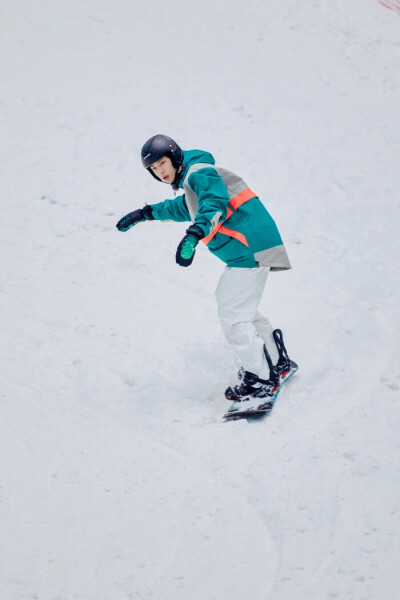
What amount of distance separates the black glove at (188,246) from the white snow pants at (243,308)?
54cm

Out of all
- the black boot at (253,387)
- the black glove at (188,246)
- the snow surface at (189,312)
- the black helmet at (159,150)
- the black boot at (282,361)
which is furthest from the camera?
the black boot at (282,361)

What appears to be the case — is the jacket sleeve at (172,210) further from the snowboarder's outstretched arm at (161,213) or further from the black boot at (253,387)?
the black boot at (253,387)

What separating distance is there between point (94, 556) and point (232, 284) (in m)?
1.68

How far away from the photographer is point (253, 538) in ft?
9.45

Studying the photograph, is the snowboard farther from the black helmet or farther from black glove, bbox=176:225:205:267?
the black helmet

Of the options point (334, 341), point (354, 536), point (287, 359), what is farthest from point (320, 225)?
point (354, 536)

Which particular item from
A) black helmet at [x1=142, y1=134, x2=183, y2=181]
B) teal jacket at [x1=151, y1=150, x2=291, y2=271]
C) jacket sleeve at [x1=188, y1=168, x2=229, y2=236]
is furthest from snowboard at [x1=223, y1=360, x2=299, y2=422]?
black helmet at [x1=142, y1=134, x2=183, y2=181]

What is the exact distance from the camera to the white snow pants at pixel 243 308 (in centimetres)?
368

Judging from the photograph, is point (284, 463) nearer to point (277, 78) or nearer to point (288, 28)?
point (277, 78)

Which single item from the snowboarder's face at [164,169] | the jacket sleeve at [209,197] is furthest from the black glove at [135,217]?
the jacket sleeve at [209,197]

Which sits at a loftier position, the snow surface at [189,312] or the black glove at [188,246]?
the black glove at [188,246]

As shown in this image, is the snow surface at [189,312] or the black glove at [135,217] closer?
the snow surface at [189,312]

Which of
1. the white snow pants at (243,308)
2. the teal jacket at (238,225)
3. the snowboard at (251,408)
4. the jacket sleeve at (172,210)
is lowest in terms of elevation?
the snowboard at (251,408)

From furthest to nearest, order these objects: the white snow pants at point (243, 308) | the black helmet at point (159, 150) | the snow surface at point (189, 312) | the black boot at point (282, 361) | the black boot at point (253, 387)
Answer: the black boot at point (282, 361), the black boot at point (253, 387), the white snow pants at point (243, 308), the black helmet at point (159, 150), the snow surface at point (189, 312)
